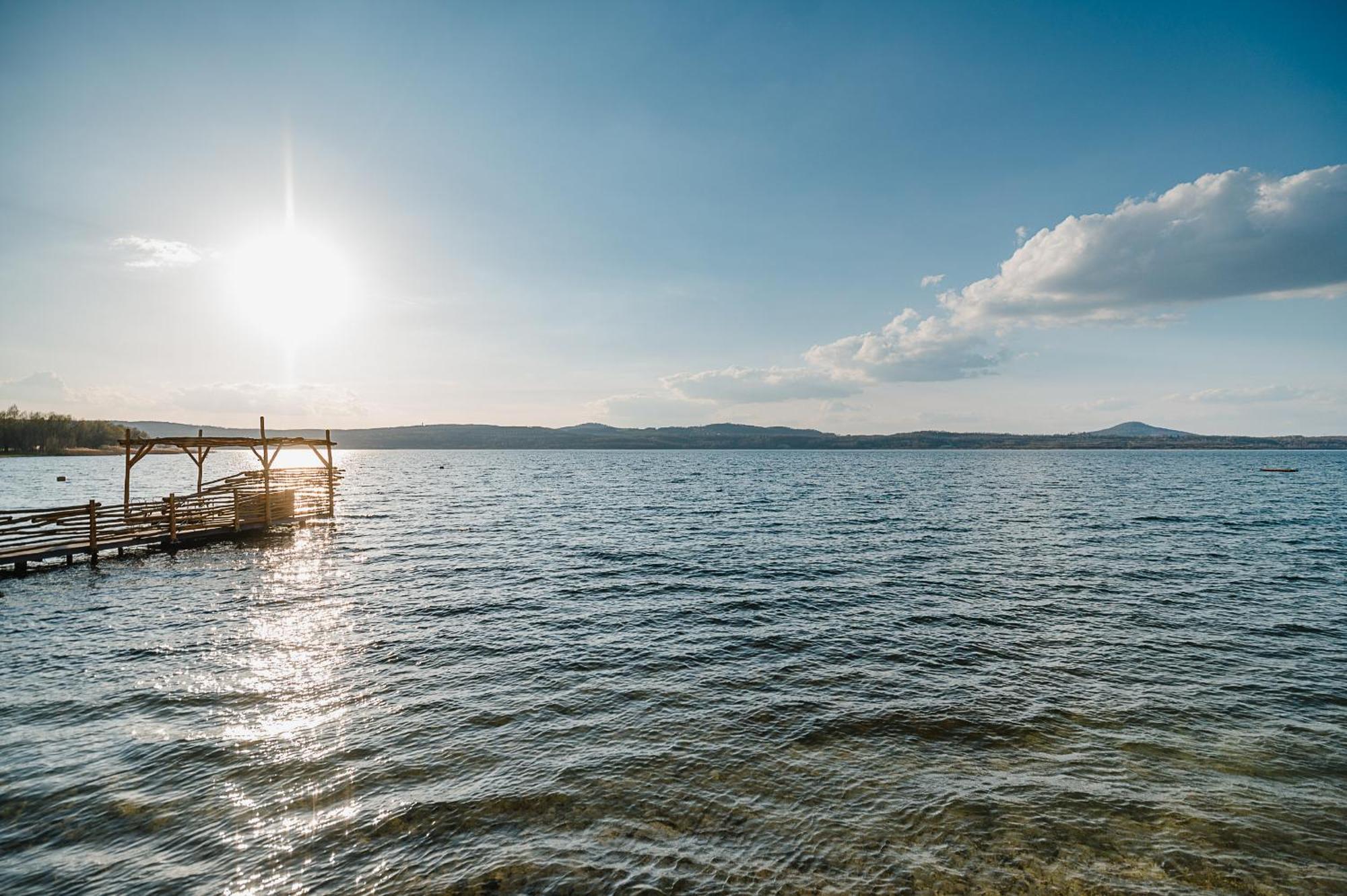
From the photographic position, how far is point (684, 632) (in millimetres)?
17984

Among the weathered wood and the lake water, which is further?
the weathered wood

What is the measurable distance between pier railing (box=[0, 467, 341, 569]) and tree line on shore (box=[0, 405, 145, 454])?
5170 inches

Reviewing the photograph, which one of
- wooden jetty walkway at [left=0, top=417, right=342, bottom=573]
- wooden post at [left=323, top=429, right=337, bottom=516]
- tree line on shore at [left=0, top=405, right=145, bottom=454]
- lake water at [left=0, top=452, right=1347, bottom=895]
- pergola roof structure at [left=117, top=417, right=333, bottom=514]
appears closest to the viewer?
lake water at [left=0, top=452, right=1347, bottom=895]

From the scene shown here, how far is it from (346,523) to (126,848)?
40.3 meters

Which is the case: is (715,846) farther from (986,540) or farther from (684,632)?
(986,540)

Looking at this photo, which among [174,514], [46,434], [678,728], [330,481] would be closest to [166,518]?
[174,514]

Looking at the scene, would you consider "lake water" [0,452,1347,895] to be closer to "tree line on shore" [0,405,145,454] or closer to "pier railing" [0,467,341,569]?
"pier railing" [0,467,341,569]

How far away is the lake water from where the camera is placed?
8008 mm

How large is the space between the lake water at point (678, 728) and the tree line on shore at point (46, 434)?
162m

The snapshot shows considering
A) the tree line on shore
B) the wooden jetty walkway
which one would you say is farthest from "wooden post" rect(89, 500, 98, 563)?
the tree line on shore

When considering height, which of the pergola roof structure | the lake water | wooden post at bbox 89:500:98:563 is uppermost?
the pergola roof structure

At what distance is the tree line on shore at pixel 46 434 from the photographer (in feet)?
438

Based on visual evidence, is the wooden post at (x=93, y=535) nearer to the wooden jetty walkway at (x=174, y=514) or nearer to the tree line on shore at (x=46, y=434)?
the wooden jetty walkway at (x=174, y=514)

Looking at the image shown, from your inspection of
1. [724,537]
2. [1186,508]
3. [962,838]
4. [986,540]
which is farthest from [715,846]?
[1186,508]
